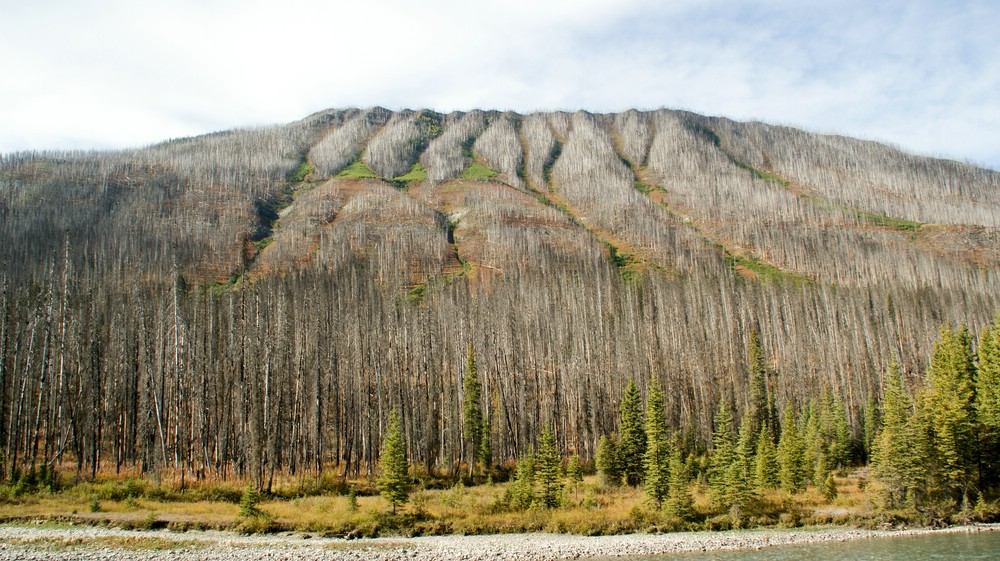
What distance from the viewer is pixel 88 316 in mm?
55750

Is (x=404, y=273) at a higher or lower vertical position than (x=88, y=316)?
higher

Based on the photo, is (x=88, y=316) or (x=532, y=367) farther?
(x=532, y=367)

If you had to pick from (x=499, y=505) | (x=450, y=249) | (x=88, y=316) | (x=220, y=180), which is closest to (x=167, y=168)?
(x=220, y=180)

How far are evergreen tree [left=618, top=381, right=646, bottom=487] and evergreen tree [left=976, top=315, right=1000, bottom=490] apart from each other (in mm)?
20608

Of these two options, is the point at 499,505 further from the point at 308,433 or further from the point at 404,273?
the point at 404,273

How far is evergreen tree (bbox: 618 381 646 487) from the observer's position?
4772 cm

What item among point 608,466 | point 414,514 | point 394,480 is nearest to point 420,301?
point 608,466

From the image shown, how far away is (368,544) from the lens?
29703 mm

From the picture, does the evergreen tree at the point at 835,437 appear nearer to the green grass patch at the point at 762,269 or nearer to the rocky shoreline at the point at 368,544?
Answer: the rocky shoreline at the point at 368,544

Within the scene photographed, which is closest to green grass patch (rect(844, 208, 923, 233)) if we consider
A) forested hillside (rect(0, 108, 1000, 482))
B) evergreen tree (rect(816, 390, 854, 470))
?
forested hillside (rect(0, 108, 1000, 482))

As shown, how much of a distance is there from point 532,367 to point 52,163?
159 metres

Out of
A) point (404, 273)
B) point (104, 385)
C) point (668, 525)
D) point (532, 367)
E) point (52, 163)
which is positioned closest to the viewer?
point (668, 525)

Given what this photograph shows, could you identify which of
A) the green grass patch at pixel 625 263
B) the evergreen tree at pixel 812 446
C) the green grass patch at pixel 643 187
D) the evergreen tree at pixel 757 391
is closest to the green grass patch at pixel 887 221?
the green grass patch at pixel 643 187

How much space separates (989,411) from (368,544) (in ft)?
123
